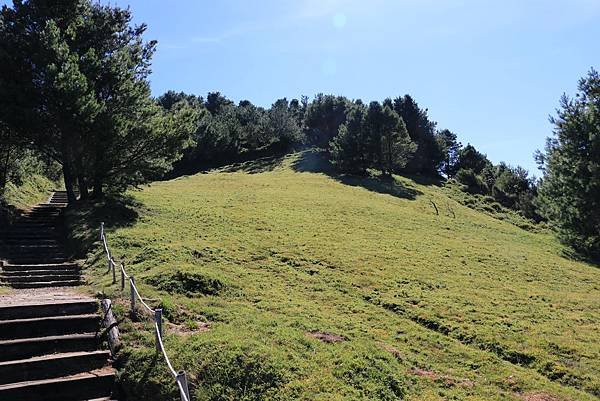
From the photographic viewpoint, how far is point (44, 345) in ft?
36.2

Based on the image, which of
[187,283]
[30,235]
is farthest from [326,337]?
[30,235]

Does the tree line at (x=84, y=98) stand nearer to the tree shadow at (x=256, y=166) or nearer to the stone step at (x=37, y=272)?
the stone step at (x=37, y=272)

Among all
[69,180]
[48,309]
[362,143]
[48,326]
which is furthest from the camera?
[362,143]

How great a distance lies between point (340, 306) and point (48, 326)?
10189 millimetres

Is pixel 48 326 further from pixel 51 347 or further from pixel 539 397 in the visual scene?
pixel 539 397

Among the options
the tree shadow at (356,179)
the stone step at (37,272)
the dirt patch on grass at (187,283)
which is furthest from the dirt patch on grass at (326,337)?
the tree shadow at (356,179)

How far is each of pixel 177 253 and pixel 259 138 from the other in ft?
256

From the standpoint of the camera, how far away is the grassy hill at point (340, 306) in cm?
1097

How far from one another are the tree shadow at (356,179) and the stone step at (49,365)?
50.4m

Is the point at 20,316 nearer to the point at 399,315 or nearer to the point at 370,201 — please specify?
the point at 399,315

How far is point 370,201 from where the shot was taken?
49.5 meters

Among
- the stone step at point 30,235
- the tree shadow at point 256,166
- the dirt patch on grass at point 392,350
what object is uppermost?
the tree shadow at point 256,166

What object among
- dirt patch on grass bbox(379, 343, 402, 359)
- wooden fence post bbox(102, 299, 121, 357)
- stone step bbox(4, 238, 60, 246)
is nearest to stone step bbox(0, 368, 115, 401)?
Answer: wooden fence post bbox(102, 299, 121, 357)

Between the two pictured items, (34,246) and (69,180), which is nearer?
(34,246)
